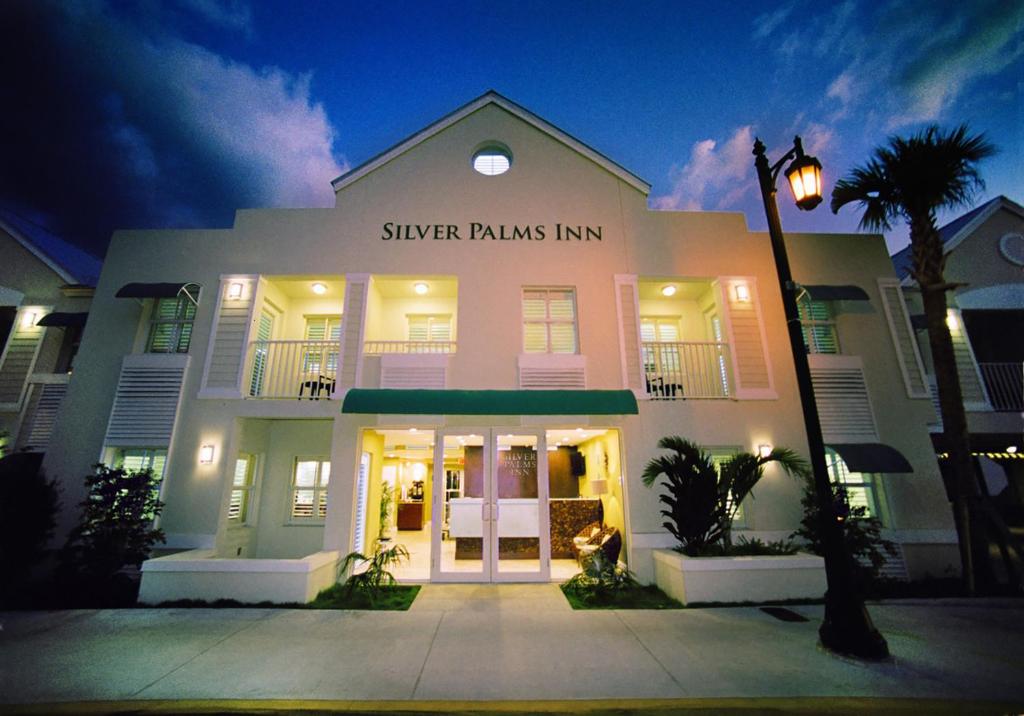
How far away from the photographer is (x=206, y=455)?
773cm

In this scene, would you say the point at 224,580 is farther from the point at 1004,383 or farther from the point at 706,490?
the point at 1004,383

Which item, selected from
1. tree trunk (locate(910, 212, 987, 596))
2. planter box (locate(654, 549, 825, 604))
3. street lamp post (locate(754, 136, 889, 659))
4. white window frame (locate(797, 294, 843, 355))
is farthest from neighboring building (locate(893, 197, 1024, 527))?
street lamp post (locate(754, 136, 889, 659))

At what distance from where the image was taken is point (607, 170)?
955 centimetres

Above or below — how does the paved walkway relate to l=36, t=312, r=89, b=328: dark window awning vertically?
below

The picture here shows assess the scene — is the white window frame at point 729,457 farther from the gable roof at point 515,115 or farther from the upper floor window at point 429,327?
the upper floor window at point 429,327

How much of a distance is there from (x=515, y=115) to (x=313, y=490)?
978cm

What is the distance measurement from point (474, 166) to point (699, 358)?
6689 millimetres

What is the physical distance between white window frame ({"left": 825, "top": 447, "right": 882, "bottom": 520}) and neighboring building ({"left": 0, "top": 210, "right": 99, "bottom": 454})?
16680mm

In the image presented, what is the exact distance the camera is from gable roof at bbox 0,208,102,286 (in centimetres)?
1007

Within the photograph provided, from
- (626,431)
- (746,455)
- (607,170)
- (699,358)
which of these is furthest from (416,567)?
(607,170)

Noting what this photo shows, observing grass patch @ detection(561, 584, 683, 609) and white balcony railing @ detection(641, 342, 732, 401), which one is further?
white balcony railing @ detection(641, 342, 732, 401)

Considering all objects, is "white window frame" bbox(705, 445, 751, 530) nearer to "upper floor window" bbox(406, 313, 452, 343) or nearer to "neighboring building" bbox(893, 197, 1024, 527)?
"neighboring building" bbox(893, 197, 1024, 527)

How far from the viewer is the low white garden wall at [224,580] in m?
6.32

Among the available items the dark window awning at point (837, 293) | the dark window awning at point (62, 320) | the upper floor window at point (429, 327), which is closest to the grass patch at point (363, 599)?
the upper floor window at point (429, 327)
